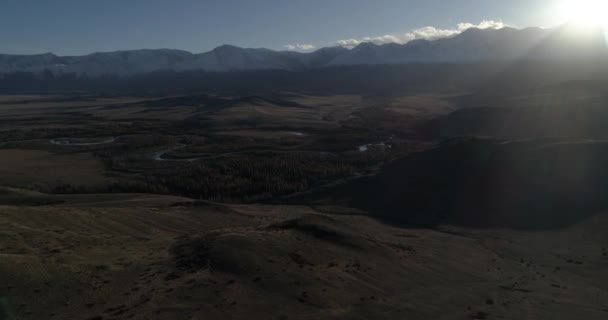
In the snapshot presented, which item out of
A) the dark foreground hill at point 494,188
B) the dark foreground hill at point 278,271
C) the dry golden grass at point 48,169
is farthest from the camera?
the dry golden grass at point 48,169

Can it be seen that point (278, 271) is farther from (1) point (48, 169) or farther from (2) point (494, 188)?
(1) point (48, 169)

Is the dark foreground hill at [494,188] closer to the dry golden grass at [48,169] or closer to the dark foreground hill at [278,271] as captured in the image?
the dark foreground hill at [278,271]

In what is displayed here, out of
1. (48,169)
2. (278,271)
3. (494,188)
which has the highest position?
(278,271)

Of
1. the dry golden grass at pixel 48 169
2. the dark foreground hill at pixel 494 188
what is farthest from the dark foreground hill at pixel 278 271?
the dry golden grass at pixel 48 169

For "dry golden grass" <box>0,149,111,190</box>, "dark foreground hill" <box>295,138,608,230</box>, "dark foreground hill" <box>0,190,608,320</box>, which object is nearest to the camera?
"dark foreground hill" <box>0,190,608,320</box>

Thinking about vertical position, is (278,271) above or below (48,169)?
above

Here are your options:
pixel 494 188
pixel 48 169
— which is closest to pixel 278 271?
Answer: pixel 494 188

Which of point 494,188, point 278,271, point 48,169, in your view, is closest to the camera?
point 278,271

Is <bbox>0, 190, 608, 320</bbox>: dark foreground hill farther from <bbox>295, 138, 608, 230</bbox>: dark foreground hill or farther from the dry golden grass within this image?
the dry golden grass

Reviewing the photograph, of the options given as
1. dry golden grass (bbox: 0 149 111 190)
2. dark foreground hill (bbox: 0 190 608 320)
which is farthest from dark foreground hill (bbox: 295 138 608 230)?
dry golden grass (bbox: 0 149 111 190)

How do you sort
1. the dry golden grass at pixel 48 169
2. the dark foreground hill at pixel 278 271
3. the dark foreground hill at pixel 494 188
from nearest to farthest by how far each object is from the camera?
the dark foreground hill at pixel 278 271 < the dark foreground hill at pixel 494 188 < the dry golden grass at pixel 48 169

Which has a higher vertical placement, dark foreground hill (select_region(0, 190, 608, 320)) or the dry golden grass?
dark foreground hill (select_region(0, 190, 608, 320))

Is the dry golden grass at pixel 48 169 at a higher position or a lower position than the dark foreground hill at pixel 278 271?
lower
